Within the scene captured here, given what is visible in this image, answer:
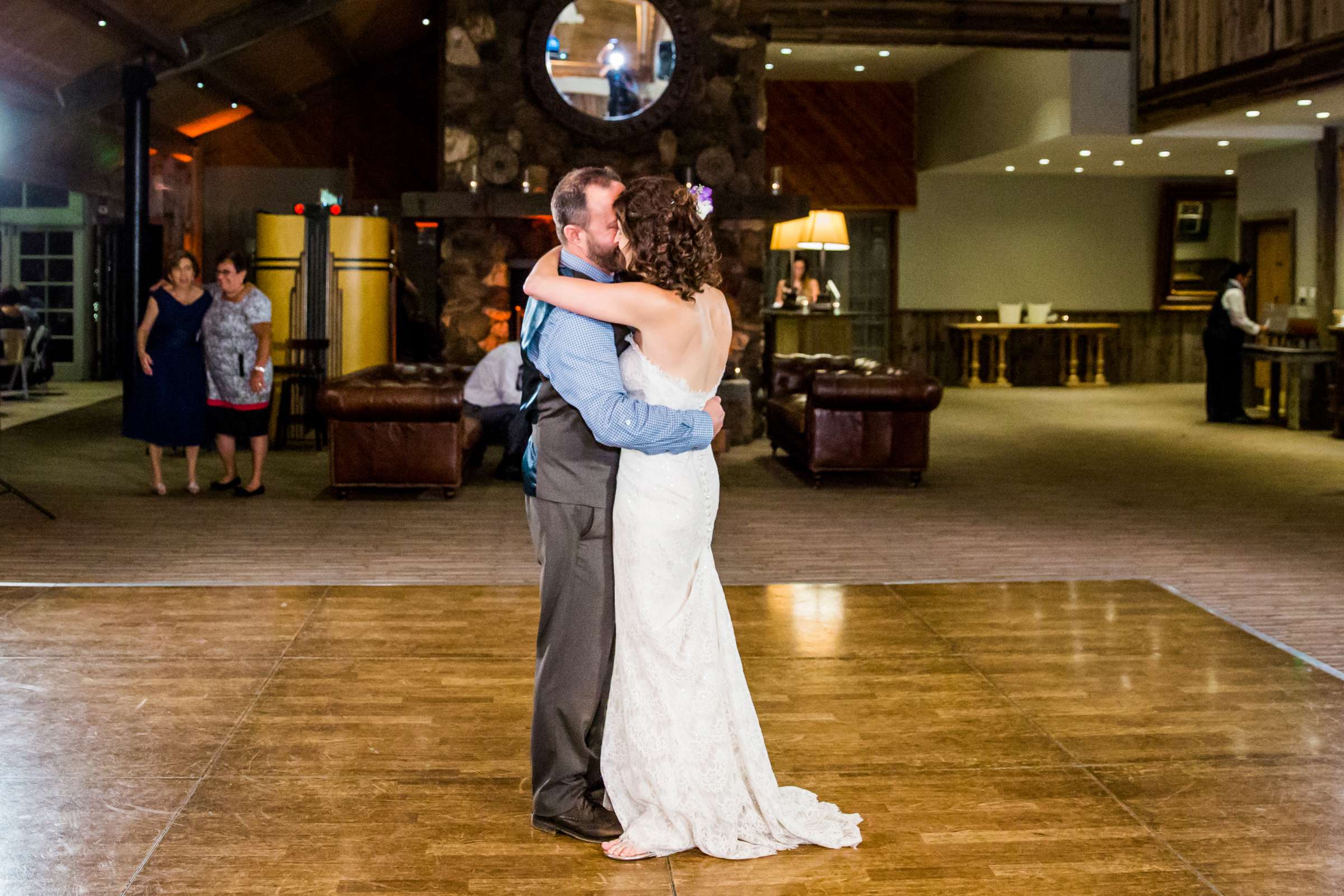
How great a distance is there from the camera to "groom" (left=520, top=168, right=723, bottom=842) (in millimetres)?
2932

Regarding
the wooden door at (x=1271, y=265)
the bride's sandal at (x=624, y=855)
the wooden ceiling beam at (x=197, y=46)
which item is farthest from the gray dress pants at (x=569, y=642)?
the wooden door at (x=1271, y=265)

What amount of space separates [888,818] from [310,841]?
1316mm

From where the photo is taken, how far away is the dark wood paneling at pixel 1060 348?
18078 millimetres

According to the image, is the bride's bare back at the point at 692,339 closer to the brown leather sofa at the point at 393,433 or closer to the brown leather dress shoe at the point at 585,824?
the brown leather dress shoe at the point at 585,824

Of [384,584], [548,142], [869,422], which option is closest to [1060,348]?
[548,142]

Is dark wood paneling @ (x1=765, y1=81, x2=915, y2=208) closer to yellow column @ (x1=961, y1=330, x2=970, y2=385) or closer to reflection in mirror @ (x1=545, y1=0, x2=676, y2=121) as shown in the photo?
yellow column @ (x1=961, y1=330, x2=970, y2=385)

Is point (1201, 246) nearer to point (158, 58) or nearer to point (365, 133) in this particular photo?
point (365, 133)

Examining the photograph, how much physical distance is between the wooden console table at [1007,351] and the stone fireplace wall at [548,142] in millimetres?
6985

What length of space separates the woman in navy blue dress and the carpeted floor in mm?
401

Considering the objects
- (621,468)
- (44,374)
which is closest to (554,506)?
(621,468)

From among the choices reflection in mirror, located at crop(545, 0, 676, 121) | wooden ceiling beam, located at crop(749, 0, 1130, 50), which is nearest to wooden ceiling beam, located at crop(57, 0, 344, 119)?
reflection in mirror, located at crop(545, 0, 676, 121)

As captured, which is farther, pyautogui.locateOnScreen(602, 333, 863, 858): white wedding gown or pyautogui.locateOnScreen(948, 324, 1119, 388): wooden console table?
pyautogui.locateOnScreen(948, 324, 1119, 388): wooden console table

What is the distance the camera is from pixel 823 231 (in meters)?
13.5

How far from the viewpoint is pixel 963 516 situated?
304 inches
